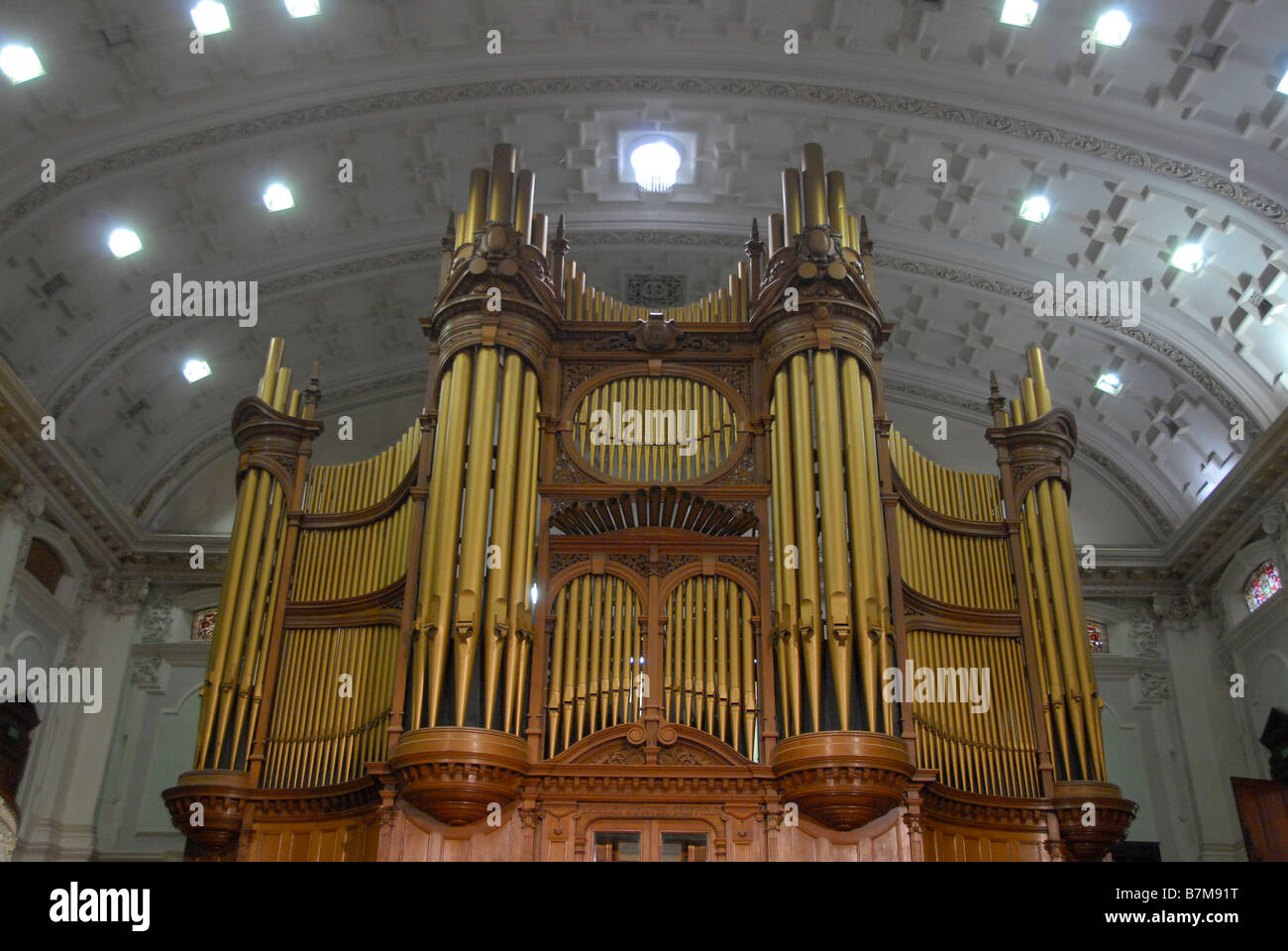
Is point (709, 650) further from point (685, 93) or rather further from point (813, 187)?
point (685, 93)

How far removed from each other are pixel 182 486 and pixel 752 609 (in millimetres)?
13719

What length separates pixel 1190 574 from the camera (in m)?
20.9

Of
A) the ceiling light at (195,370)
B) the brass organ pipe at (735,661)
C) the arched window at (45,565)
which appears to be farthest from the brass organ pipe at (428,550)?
the arched window at (45,565)

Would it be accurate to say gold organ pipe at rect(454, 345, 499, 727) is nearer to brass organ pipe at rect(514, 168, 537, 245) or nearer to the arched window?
brass organ pipe at rect(514, 168, 537, 245)

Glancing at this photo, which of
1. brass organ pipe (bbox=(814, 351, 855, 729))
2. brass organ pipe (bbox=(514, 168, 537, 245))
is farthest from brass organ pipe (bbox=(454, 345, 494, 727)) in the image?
brass organ pipe (bbox=(814, 351, 855, 729))

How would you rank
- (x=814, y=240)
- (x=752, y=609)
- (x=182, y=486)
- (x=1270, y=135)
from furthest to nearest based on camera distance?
(x=182, y=486) → (x=1270, y=135) → (x=814, y=240) → (x=752, y=609)

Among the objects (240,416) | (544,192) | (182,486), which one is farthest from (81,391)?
(544,192)

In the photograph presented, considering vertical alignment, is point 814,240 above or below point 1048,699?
above

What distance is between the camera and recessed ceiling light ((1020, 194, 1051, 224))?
1820cm

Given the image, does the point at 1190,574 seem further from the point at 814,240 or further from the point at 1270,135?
the point at 814,240

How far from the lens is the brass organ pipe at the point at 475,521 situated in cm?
1118

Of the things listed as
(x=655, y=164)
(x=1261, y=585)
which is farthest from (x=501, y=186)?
(x=1261, y=585)

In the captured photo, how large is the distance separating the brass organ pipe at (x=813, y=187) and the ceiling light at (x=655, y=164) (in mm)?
4153

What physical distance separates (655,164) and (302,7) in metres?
5.62
